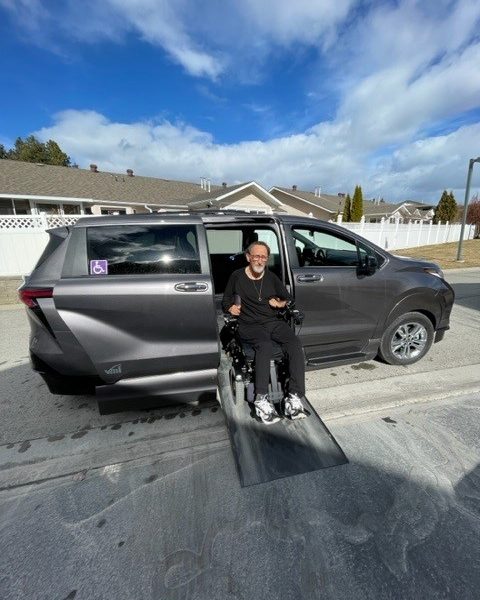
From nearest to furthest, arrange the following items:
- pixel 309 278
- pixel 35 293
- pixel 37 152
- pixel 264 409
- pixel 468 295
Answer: pixel 35 293 → pixel 264 409 → pixel 309 278 → pixel 468 295 → pixel 37 152

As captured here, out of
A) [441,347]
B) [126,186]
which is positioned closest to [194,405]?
[441,347]

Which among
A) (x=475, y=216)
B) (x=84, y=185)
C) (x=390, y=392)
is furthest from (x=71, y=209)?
(x=475, y=216)

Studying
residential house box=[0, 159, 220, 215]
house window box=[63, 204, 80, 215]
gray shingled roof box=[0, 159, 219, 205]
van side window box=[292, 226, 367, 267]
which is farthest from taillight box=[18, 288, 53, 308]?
house window box=[63, 204, 80, 215]

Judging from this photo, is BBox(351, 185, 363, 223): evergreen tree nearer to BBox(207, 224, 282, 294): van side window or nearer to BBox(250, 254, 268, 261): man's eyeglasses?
BBox(207, 224, 282, 294): van side window

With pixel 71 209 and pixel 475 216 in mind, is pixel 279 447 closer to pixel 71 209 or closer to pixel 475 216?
pixel 71 209

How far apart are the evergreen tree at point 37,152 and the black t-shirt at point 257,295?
137 ft

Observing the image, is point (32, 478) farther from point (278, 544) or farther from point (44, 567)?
point (278, 544)

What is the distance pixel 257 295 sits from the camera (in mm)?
2830

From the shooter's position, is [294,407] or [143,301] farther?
[294,407]

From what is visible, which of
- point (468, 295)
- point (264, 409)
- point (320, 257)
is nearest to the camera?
point (264, 409)

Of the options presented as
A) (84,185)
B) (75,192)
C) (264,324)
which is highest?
(84,185)

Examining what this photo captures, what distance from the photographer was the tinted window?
2301mm

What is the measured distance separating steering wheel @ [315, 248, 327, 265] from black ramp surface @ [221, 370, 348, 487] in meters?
1.60

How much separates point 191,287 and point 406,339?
278cm
